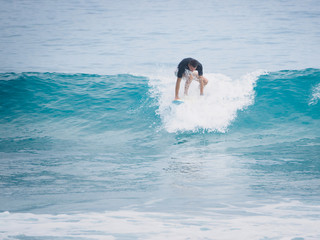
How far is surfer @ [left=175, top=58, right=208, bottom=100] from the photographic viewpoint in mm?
9281

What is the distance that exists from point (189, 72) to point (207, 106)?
101cm

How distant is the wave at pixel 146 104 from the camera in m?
10.2

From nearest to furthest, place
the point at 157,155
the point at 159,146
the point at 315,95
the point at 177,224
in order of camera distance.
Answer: the point at 177,224
the point at 157,155
the point at 159,146
the point at 315,95

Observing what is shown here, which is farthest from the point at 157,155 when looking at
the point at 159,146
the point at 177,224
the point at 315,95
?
the point at 315,95

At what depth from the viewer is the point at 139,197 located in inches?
224

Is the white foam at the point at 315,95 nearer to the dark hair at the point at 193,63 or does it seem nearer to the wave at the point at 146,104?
the wave at the point at 146,104

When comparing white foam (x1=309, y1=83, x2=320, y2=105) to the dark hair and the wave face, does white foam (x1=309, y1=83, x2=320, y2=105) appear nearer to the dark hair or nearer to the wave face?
the wave face

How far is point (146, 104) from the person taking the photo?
11.9 meters

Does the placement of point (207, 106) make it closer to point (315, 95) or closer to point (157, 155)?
point (157, 155)

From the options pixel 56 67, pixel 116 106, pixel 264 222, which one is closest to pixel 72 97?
pixel 116 106

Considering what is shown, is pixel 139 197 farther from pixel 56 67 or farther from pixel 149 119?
pixel 56 67

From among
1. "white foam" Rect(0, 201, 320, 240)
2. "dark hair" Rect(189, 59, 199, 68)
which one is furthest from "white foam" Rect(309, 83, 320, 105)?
"white foam" Rect(0, 201, 320, 240)

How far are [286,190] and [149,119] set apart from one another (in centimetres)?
551

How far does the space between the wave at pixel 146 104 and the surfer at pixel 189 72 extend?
431 mm
